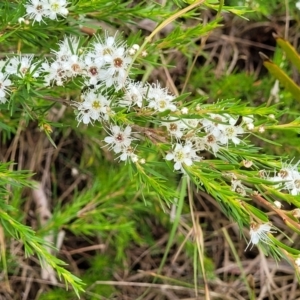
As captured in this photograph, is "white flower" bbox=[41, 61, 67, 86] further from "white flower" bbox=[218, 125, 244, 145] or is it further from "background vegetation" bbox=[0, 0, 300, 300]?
"background vegetation" bbox=[0, 0, 300, 300]

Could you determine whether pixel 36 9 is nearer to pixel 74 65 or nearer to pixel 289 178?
pixel 74 65

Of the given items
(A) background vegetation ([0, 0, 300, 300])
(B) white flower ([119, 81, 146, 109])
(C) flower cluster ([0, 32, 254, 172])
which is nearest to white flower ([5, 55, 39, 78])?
(C) flower cluster ([0, 32, 254, 172])

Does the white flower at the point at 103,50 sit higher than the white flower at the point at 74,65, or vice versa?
the white flower at the point at 103,50

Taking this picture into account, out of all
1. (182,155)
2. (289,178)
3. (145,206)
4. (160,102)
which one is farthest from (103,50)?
(145,206)

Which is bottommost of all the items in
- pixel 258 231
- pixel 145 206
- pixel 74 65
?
pixel 145 206

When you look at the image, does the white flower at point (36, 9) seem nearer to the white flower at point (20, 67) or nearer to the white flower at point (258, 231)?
the white flower at point (20, 67)

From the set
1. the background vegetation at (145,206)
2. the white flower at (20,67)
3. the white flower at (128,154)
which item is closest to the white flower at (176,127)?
the white flower at (128,154)

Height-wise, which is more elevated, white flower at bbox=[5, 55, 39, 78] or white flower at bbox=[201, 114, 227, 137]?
white flower at bbox=[5, 55, 39, 78]
